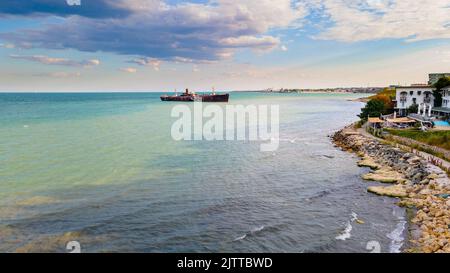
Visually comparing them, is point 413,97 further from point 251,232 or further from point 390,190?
point 251,232

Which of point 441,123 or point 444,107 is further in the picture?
point 444,107

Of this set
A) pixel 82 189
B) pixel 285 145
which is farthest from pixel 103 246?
pixel 285 145

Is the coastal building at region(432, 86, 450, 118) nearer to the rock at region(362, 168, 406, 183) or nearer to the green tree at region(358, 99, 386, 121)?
the green tree at region(358, 99, 386, 121)

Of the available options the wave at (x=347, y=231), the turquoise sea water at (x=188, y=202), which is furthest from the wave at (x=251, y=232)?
the wave at (x=347, y=231)

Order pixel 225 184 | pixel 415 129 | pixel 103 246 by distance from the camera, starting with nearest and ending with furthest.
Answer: pixel 103 246
pixel 225 184
pixel 415 129

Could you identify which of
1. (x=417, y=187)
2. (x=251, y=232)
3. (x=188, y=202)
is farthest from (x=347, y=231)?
(x=188, y=202)

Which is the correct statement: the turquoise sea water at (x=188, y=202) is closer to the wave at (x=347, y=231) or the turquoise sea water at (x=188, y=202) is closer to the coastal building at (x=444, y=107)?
the wave at (x=347, y=231)

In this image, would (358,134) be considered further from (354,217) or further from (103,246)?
(103,246)
